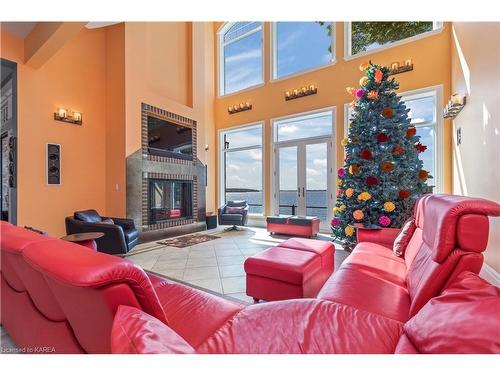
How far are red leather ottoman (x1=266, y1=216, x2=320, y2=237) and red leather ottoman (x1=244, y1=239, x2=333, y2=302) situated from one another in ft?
8.93

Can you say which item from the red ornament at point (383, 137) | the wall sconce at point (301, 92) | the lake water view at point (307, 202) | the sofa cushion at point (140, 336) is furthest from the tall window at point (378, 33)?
the sofa cushion at point (140, 336)

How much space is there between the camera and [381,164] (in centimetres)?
389

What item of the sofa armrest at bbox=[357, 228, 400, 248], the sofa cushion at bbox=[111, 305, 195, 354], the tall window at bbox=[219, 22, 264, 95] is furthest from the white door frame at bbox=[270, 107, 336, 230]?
the sofa cushion at bbox=[111, 305, 195, 354]

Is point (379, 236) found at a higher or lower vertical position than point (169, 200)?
lower

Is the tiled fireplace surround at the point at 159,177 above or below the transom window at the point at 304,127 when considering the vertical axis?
below

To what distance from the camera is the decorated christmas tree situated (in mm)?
3850

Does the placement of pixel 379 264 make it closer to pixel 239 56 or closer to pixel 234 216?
pixel 234 216

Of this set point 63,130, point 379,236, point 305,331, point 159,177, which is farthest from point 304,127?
point 305,331

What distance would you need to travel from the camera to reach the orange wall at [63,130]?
4.23 meters

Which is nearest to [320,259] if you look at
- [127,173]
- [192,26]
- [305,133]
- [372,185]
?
[372,185]

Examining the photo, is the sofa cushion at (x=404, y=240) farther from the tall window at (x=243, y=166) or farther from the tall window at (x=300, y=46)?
the tall window at (x=300, y=46)

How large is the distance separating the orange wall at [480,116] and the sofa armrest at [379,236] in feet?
3.10

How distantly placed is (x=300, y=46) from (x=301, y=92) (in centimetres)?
135

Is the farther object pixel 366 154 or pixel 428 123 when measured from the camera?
pixel 428 123
